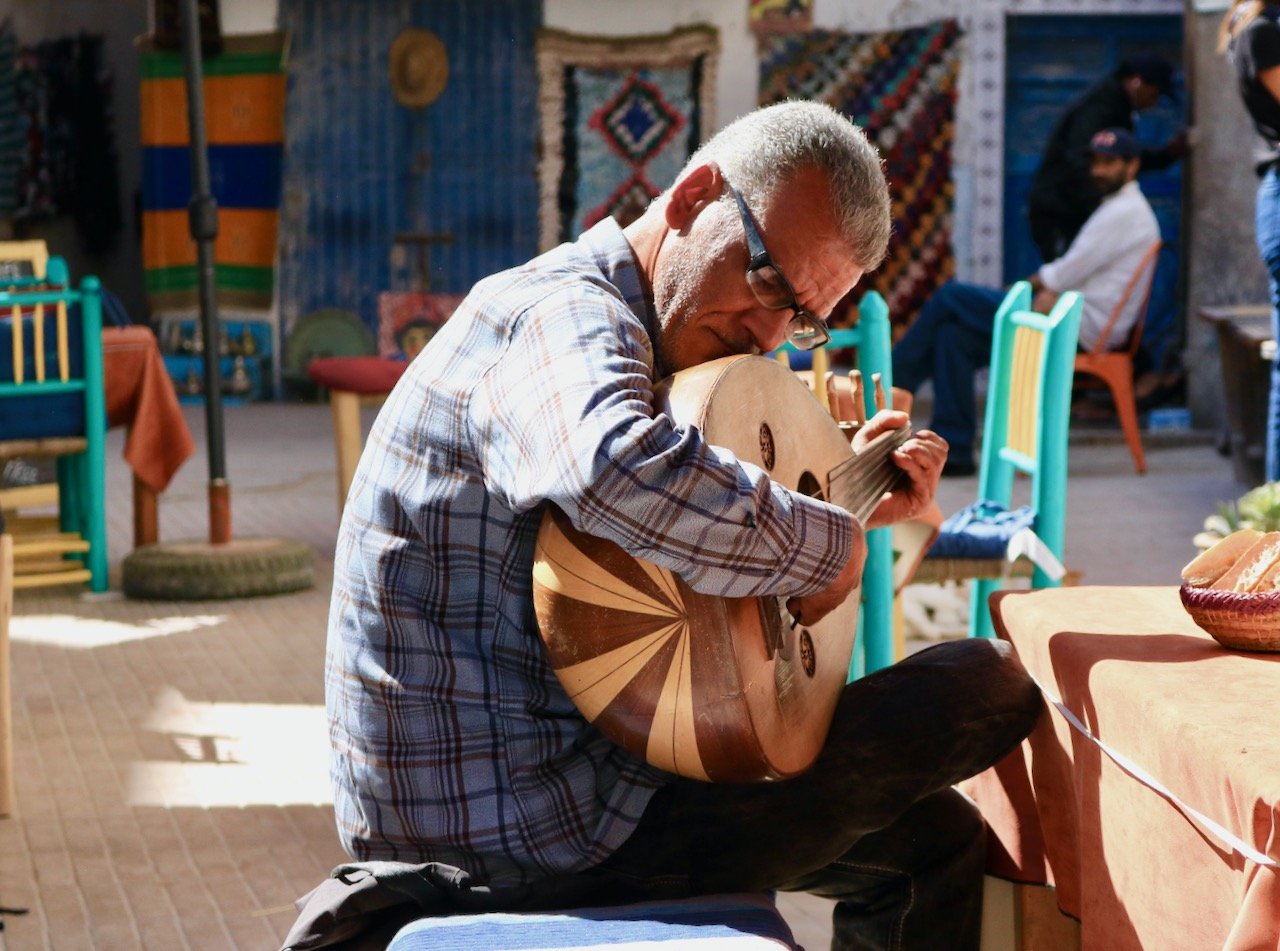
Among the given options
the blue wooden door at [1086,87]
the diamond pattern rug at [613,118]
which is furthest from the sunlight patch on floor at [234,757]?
the blue wooden door at [1086,87]

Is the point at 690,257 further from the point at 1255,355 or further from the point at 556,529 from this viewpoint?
the point at 1255,355

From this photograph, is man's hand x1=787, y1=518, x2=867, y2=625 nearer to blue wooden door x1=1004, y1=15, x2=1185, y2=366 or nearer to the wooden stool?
the wooden stool

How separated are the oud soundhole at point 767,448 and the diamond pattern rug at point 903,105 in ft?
31.2

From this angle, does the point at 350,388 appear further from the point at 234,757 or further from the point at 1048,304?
the point at 1048,304

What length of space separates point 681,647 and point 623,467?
0.25 meters

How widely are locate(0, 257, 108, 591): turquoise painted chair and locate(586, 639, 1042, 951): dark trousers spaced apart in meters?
4.21

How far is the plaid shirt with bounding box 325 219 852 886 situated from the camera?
1.78 meters

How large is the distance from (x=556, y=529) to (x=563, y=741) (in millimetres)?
275

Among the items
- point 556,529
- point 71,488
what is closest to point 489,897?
point 556,529

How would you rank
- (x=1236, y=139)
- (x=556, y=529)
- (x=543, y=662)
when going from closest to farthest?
(x=556, y=529)
(x=543, y=662)
(x=1236, y=139)

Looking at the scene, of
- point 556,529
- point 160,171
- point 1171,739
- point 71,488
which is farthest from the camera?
point 160,171

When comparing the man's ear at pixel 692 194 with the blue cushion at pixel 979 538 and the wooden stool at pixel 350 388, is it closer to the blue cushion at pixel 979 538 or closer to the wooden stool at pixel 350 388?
the blue cushion at pixel 979 538

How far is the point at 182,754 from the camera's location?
4.22 meters

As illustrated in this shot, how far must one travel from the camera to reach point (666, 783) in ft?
6.52
